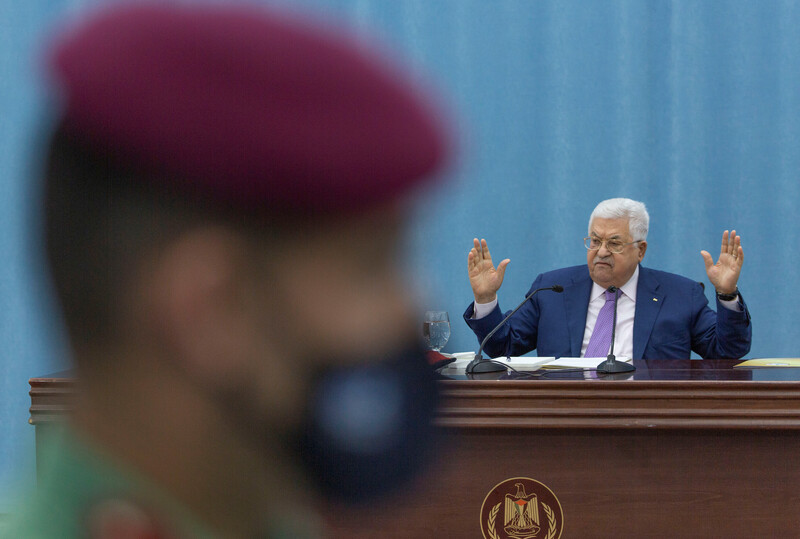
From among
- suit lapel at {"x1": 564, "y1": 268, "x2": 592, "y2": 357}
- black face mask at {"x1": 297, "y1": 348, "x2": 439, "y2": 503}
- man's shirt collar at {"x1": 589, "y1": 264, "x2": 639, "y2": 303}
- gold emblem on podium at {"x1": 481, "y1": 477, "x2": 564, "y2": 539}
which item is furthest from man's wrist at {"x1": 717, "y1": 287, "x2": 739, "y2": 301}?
black face mask at {"x1": 297, "y1": 348, "x2": 439, "y2": 503}

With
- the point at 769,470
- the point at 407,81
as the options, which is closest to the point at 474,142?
the point at 407,81

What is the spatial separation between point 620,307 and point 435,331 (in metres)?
2.79

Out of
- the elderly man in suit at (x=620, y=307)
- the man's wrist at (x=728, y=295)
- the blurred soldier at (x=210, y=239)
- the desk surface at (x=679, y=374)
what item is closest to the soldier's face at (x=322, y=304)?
the blurred soldier at (x=210, y=239)

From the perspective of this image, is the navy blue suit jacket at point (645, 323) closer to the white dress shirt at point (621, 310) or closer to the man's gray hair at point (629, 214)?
the white dress shirt at point (621, 310)

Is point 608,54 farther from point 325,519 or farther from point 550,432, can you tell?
point 325,519

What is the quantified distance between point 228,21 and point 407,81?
2.6 inches

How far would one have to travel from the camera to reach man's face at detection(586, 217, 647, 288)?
10.0 feet

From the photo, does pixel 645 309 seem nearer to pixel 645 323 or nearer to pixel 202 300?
pixel 645 323

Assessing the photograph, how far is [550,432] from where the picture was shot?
6.35 feet

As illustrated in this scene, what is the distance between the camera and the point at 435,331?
1.34 ft

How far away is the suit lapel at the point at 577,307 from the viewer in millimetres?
2980

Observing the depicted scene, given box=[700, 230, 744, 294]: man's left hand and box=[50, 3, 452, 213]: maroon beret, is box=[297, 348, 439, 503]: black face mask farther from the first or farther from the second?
box=[700, 230, 744, 294]: man's left hand

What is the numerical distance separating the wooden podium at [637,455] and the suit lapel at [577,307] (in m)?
1.05

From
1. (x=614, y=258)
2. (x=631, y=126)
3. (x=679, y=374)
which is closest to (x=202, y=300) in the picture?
(x=679, y=374)
